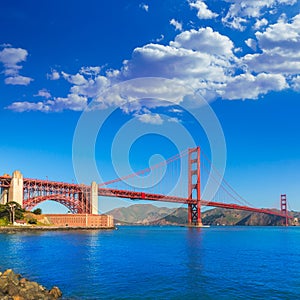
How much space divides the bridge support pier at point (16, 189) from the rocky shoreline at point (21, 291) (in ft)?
220

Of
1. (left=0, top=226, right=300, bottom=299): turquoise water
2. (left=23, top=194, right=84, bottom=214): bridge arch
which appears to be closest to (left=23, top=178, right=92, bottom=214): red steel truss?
(left=23, top=194, right=84, bottom=214): bridge arch

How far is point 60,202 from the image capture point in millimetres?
92250

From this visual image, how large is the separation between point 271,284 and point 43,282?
13007 mm

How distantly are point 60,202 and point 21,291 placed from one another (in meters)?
77.4

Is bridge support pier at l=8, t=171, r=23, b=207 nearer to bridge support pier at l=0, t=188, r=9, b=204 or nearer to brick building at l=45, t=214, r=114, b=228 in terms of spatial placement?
bridge support pier at l=0, t=188, r=9, b=204

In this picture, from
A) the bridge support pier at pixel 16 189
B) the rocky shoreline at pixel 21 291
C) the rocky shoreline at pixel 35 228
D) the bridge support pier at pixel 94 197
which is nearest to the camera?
the rocky shoreline at pixel 21 291

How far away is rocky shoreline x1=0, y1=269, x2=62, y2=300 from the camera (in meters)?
16.2

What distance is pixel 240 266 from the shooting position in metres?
28.6

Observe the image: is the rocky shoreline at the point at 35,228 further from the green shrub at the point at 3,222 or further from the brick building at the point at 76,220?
the green shrub at the point at 3,222

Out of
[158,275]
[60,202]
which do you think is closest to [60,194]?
[60,202]

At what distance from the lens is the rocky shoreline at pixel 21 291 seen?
53.1ft

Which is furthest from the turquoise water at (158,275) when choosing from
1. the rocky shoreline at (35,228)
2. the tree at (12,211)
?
the tree at (12,211)

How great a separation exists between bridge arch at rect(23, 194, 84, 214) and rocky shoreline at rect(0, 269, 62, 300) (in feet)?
228

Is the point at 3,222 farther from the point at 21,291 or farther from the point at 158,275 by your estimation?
the point at 21,291
